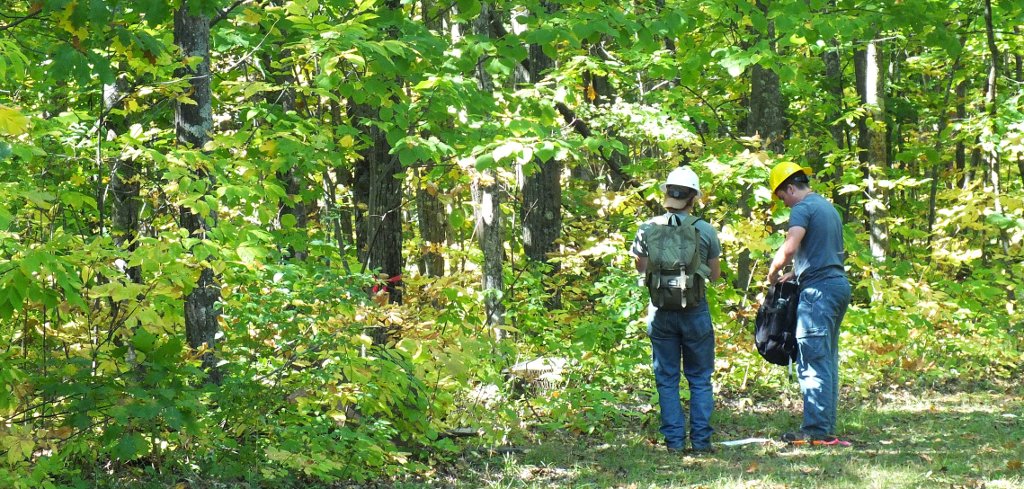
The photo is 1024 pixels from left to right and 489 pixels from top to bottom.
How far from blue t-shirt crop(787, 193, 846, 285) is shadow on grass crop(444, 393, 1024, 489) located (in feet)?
4.06

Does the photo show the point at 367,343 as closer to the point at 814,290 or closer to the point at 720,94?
the point at 814,290

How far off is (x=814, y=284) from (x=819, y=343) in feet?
1.38

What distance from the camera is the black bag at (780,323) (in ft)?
22.6

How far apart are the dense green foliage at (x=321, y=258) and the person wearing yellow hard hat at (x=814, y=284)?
4.96 feet

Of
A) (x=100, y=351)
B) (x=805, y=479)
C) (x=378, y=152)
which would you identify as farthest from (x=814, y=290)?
(x=100, y=351)

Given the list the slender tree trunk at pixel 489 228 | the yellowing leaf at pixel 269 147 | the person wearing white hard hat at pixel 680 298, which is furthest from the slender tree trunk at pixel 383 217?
the person wearing white hard hat at pixel 680 298

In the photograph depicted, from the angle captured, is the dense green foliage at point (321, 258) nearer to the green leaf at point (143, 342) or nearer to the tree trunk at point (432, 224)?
the green leaf at point (143, 342)

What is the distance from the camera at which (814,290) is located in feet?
21.9

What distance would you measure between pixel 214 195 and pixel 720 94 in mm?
10749

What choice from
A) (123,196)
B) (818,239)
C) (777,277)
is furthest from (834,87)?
(123,196)

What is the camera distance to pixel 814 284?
263 inches

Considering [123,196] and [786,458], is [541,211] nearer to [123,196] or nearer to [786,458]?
[123,196]

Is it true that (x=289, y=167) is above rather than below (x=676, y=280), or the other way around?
above

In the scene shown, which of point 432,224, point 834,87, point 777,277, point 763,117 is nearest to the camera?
point 777,277
